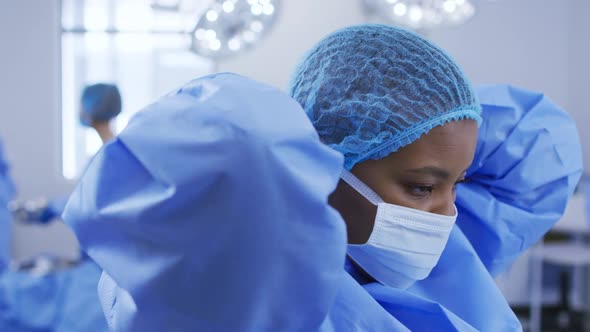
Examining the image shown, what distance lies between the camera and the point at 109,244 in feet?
1.62

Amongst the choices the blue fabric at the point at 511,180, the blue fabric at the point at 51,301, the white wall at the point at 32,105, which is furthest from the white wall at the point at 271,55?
the blue fabric at the point at 511,180

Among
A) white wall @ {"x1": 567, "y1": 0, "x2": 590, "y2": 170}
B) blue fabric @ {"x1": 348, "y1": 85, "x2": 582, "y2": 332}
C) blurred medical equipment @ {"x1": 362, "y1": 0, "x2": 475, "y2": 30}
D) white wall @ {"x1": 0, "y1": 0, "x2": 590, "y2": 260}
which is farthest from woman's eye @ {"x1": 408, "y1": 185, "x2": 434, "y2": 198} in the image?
white wall @ {"x1": 567, "y1": 0, "x2": 590, "y2": 170}

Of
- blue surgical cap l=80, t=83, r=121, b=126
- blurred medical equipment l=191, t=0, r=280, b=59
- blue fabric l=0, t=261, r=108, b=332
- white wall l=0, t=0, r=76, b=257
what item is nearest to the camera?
blurred medical equipment l=191, t=0, r=280, b=59

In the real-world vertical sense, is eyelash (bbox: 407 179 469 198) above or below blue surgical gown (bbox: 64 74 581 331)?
below

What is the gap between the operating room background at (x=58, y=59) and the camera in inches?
143

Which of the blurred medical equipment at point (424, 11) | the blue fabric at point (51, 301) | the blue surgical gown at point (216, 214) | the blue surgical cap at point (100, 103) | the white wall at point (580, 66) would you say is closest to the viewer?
the blue surgical gown at point (216, 214)

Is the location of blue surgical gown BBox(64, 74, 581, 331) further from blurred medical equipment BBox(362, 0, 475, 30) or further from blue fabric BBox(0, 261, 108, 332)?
blue fabric BBox(0, 261, 108, 332)

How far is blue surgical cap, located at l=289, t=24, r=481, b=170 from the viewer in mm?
713

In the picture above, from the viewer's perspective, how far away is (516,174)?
975 mm

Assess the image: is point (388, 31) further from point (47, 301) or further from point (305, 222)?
point (47, 301)

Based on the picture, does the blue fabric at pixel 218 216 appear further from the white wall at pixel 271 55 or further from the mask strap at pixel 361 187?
the white wall at pixel 271 55

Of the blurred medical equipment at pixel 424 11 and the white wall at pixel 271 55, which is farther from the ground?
the blurred medical equipment at pixel 424 11

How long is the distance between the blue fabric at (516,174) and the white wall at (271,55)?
9.10ft

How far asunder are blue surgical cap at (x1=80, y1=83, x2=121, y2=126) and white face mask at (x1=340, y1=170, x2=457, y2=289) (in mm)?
1918
